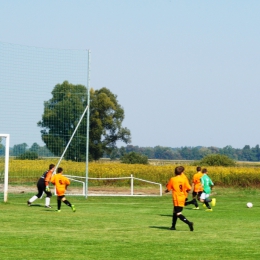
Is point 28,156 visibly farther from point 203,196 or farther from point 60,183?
point 203,196

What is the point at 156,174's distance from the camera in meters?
53.2

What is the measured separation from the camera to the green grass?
560 inches

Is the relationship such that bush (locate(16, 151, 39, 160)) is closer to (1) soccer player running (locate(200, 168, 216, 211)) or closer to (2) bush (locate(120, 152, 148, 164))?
(1) soccer player running (locate(200, 168, 216, 211))

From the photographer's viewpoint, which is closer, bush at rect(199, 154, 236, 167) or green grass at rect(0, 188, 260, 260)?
green grass at rect(0, 188, 260, 260)

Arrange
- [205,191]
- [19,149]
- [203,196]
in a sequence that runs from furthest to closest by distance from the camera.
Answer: [19,149] < [205,191] < [203,196]

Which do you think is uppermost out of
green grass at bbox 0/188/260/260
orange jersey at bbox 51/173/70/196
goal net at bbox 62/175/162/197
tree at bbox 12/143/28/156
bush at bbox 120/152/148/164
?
bush at bbox 120/152/148/164

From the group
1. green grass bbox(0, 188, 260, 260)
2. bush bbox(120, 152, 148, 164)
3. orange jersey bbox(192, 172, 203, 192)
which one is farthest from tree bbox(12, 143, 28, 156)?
bush bbox(120, 152, 148, 164)

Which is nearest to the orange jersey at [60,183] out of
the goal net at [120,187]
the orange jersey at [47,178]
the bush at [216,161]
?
the orange jersey at [47,178]

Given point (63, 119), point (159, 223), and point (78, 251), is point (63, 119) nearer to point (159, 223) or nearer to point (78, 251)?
point (159, 223)

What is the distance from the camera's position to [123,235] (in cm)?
1752

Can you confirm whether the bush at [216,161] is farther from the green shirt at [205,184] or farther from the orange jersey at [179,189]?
the orange jersey at [179,189]

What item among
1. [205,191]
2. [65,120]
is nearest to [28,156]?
[65,120]

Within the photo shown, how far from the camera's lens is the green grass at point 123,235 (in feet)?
46.7

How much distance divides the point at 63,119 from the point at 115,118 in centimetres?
6293
